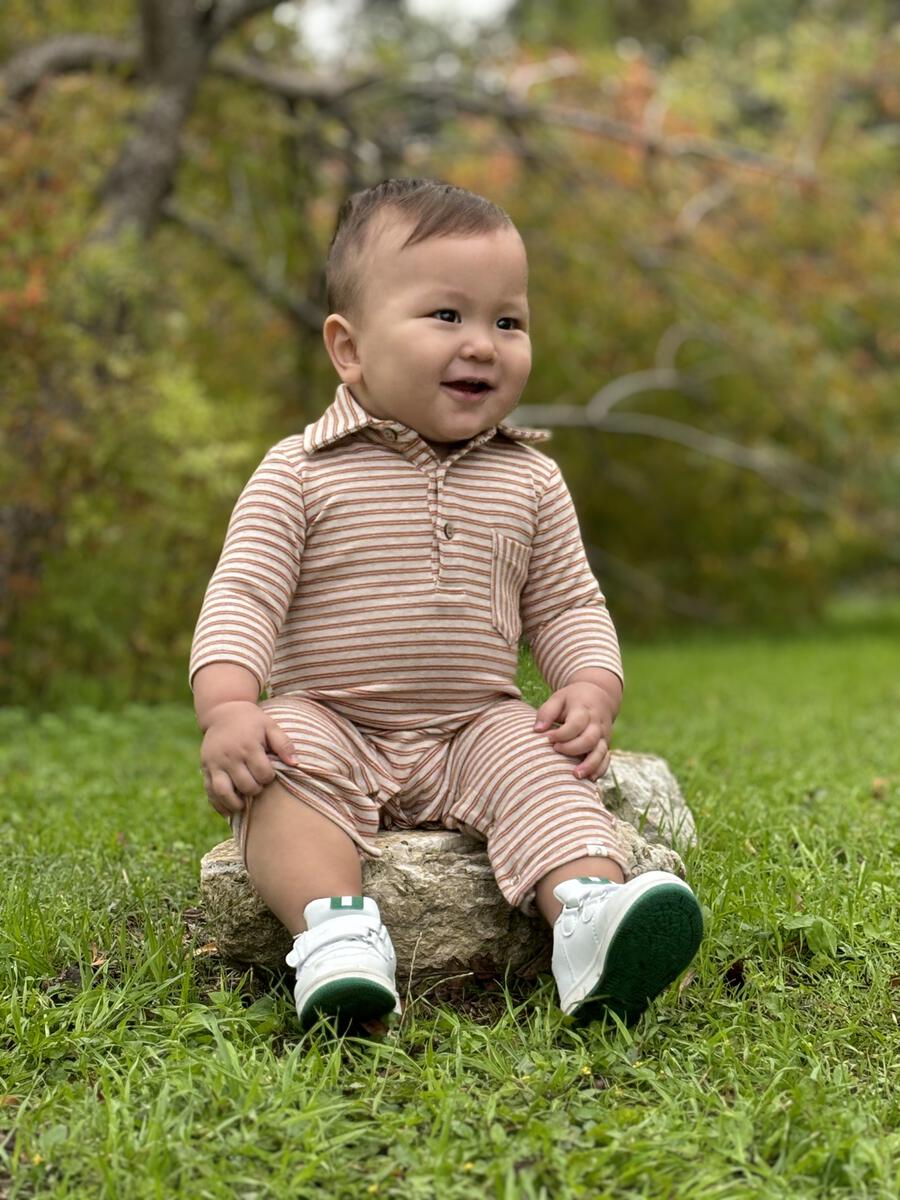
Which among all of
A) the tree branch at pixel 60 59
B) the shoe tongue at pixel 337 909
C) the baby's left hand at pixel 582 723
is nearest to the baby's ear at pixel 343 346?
the baby's left hand at pixel 582 723

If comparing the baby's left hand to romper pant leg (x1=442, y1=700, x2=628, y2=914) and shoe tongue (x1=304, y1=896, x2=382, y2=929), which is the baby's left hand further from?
shoe tongue (x1=304, y1=896, x2=382, y2=929)

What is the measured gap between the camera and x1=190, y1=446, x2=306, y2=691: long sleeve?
2.46m

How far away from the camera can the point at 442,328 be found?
2607 mm

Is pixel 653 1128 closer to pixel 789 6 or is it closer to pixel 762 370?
pixel 762 370

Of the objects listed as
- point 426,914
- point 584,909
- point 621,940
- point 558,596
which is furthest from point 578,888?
point 558,596

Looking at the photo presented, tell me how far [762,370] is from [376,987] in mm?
7520

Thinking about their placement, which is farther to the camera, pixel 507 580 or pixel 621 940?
pixel 507 580

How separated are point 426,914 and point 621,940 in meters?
0.44

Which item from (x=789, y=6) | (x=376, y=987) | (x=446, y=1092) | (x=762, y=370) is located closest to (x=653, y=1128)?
(x=446, y=1092)

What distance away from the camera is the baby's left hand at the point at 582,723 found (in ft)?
8.40

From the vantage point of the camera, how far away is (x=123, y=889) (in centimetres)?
291

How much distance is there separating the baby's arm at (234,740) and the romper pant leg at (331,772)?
0.04m

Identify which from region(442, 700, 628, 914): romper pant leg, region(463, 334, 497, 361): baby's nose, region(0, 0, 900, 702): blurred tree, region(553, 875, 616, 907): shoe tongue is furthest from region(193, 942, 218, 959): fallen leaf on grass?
region(0, 0, 900, 702): blurred tree

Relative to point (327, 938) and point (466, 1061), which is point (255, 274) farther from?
point (466, 1061)
